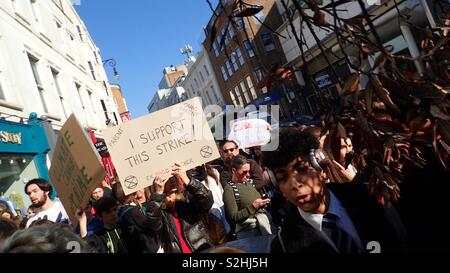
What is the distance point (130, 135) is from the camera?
3.71m

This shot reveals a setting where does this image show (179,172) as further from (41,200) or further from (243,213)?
(41,200)

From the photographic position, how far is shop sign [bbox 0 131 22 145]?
8609mm

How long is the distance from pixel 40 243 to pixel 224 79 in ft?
127

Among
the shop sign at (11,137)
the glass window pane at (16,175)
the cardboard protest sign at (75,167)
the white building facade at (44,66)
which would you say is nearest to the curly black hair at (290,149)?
the cardboard protest sign at (75,167)

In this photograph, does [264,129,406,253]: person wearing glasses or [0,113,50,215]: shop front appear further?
[0,113,50,215]: shop front

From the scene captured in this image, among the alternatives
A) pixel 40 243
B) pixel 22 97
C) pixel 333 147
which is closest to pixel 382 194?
pixel 333 147

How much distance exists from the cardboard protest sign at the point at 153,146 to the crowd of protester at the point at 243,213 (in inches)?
4.9

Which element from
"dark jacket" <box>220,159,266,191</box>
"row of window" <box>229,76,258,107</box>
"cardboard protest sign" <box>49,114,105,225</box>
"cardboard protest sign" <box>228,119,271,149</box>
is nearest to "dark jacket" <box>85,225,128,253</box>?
"cardboard protest sign" <box>49,114,105,225</box>

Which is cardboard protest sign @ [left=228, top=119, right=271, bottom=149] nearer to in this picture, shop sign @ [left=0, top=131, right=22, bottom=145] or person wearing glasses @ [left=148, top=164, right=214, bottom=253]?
person wearing glasses @ [left=148, top=164, right=214, bottom=253]

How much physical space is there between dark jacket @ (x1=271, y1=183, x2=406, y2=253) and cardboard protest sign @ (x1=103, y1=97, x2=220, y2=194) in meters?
2.13

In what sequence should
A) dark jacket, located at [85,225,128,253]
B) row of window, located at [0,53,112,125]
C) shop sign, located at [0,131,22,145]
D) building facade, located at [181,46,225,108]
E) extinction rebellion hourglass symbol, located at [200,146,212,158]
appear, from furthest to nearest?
1. building facade, located at [181,46,225,108]
2. row of window, located at [0,53,112,125]
3. shop sign, located at [0,131,22,145]
4. extinction rebellion hourglass symbol, located at [200,146,212,158]
5. dark jacket, located at [85,225,128,253]

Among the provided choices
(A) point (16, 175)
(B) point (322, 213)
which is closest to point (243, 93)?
(A) point (16, 175)

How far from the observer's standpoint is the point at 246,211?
349cm
